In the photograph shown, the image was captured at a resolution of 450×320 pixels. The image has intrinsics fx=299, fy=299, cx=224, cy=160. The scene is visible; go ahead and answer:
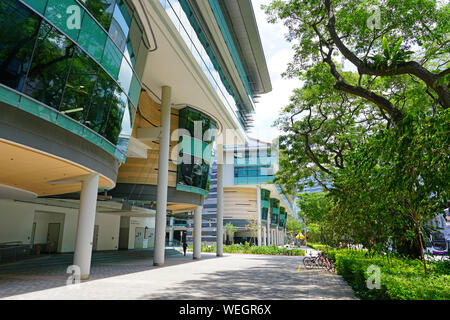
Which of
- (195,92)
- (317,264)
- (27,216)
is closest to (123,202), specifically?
(27,216)

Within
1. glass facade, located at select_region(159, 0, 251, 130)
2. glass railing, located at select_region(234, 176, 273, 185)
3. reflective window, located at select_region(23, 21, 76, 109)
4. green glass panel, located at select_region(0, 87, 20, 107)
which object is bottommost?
green glass panel, located at select_region(0, 87, 20, 107)

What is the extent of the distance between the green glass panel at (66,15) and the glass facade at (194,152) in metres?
14.6

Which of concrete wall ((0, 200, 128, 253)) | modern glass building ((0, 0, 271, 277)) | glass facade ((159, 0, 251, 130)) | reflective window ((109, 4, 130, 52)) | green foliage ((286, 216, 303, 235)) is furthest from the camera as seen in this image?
green foliage ((286, 216, 303, 235))

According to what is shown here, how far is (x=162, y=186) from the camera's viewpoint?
64.7 feet

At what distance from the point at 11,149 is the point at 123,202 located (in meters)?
13.8

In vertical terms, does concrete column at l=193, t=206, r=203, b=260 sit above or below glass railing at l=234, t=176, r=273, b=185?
below

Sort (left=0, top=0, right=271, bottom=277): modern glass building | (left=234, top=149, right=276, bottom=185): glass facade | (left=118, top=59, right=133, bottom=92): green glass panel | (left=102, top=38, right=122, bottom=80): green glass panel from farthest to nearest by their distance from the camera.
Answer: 1. (left=234, top=149, right=276, bottom=185): glass facade
2. (left=118, top=59, right=133, bottom=92): green glass panel
3. (left=102, top=38, right=122, bottom=80): green glass panel
4. (left=0, top=0, right=271, bottom=277): modern glass building

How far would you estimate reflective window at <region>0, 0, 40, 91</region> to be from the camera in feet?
24.1

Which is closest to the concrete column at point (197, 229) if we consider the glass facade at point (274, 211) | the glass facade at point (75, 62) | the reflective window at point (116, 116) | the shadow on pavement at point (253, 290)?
the shadow on pavement at point (253, 290)

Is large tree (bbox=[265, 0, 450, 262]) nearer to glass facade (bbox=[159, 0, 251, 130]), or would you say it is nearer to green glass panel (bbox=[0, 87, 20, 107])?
glass facade (bbox=[159, 0, 251, 130])

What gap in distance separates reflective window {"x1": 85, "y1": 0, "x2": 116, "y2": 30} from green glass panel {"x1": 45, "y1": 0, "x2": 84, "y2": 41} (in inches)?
23.6

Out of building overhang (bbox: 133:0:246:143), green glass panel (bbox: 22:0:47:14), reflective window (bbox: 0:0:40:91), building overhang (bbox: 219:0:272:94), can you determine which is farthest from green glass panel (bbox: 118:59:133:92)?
building overhang (bbox: 219:0:272:94)

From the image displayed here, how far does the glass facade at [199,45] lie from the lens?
16156 mm
